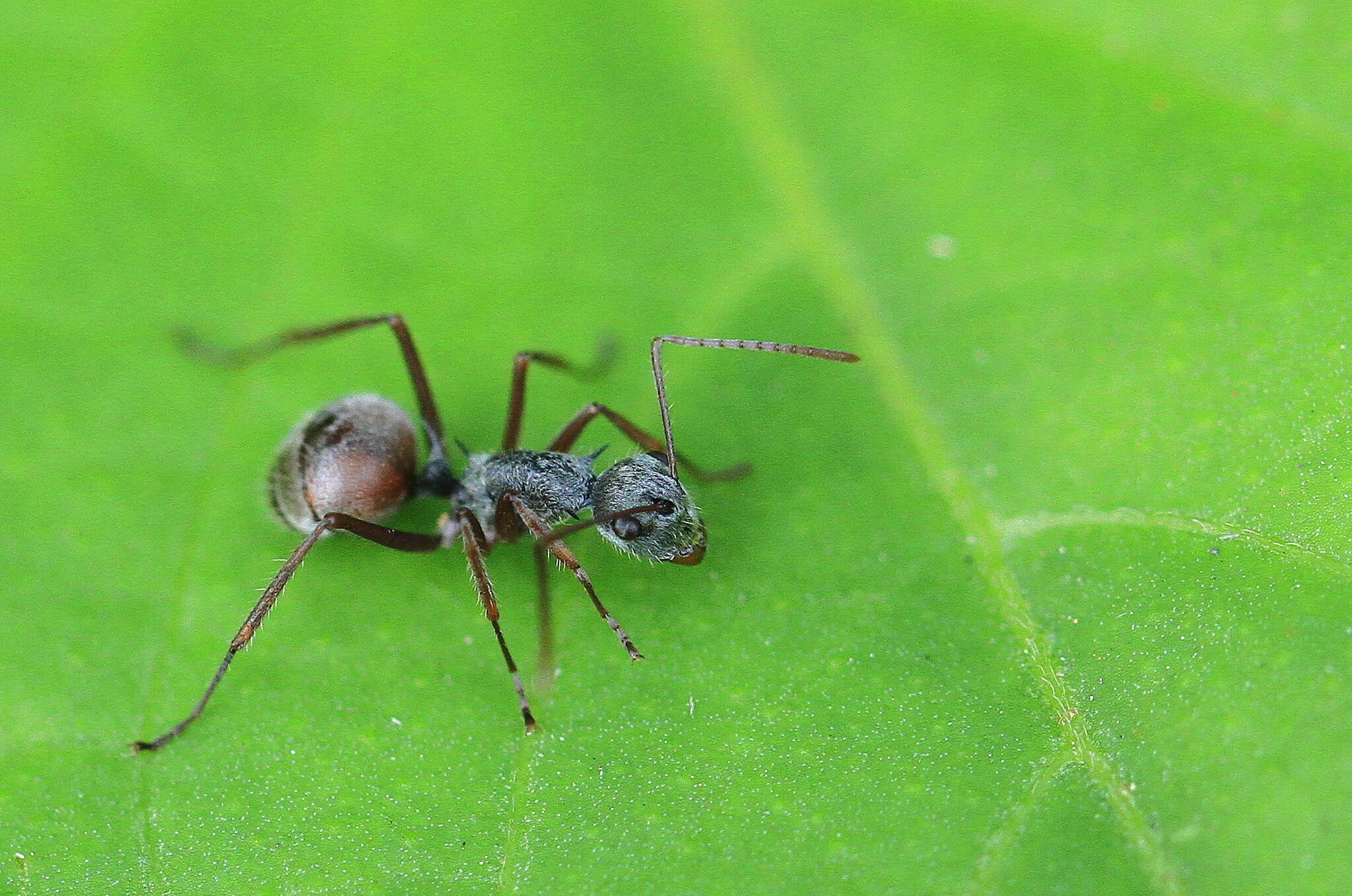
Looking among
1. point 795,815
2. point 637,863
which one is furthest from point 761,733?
point 637,863

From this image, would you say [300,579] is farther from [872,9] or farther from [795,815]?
[872,9]

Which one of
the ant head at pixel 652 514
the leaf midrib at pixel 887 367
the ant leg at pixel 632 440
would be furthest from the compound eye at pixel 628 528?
the leaf midrib at pixel 887 367

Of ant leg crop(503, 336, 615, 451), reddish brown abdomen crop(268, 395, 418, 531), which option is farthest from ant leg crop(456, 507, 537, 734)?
ant leg crop(503, 336, 615, 451)

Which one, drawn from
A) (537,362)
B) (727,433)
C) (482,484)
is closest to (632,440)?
(727,433)

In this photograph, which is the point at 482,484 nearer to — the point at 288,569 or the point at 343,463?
the point at 343,463

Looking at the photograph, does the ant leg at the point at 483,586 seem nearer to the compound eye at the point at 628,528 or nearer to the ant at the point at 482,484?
the ant at the point at 482,484

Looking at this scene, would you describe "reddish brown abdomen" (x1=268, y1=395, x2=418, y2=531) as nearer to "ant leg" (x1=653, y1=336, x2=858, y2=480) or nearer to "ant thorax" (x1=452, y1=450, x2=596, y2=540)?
"ant thorax" (x1=452, y1=450, x2=596, y2=540)

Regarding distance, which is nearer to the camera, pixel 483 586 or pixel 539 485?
pixel 483 586
